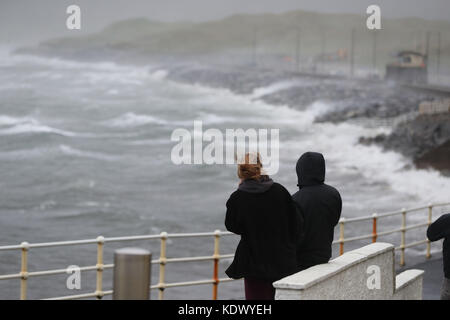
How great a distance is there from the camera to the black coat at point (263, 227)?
19.0 ft

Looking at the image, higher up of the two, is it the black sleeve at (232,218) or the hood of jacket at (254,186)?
the hood of jacket at (254,186)

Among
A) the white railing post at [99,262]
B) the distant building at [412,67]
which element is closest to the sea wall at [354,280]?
the white railing post at [99,262]

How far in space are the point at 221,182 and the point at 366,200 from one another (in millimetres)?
11604

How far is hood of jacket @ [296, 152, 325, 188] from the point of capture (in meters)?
6.10

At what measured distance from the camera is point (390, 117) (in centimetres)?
7200

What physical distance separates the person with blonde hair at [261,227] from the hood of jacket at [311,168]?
14.2 inches

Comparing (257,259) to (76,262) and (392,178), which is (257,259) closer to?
(76,262)

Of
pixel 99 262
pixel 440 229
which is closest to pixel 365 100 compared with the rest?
pixel 99 262

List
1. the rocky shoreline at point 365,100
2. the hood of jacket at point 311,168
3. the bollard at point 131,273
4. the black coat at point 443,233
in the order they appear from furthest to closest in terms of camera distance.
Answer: the rocky shoreline at point 365,100 → the black coat at point 443,233 → the hood of jacket at point 311,168 → the bollard at point 131,273

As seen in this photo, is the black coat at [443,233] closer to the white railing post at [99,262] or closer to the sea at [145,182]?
the white railing post at [99,262]
